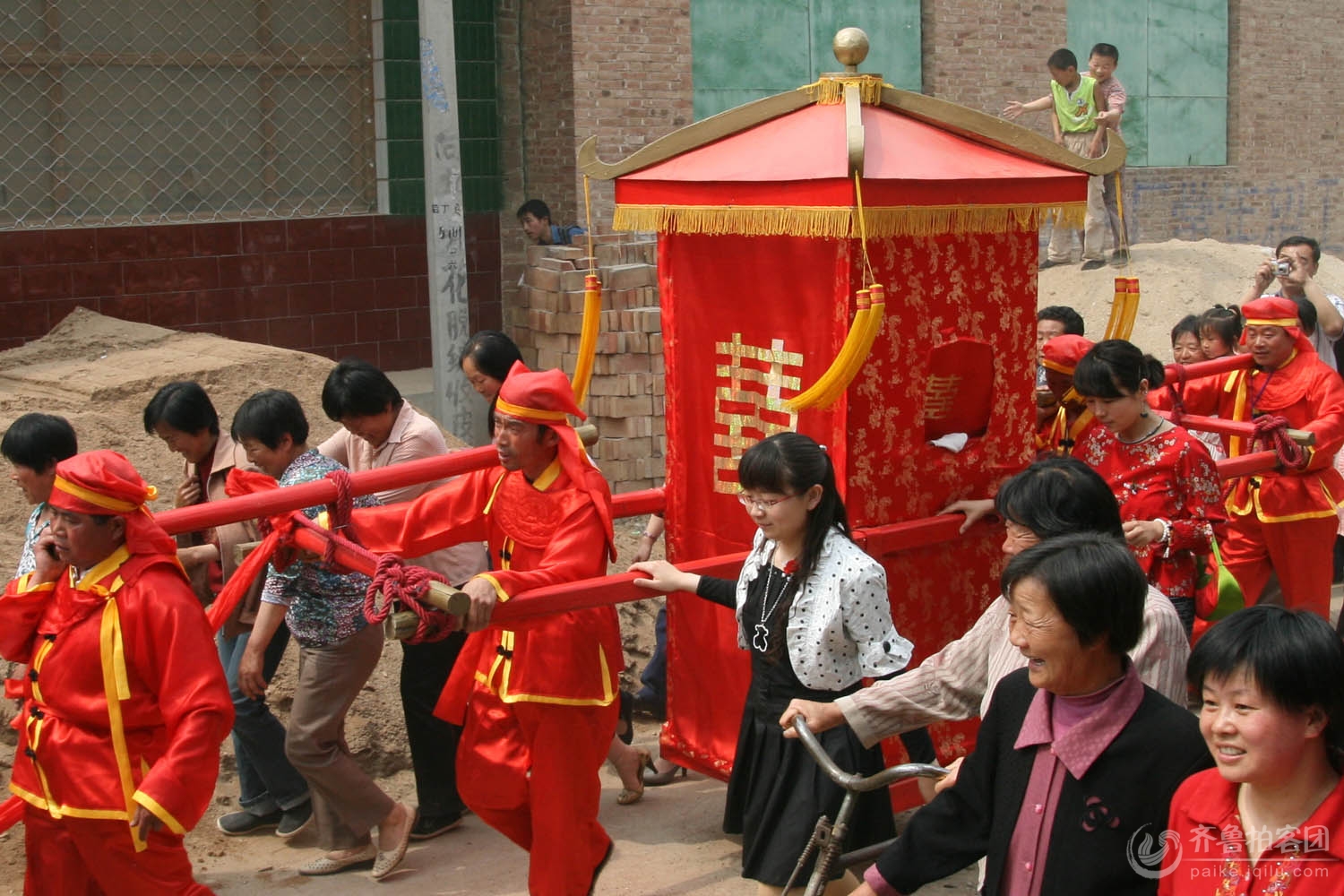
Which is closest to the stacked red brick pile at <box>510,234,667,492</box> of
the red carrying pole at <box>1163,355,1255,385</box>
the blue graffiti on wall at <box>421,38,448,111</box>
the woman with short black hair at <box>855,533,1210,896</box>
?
the blue graffiti on wall at <box>421,38,448,111</box>

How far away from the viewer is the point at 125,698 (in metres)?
3.58

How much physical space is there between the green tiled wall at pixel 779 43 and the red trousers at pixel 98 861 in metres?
9.97

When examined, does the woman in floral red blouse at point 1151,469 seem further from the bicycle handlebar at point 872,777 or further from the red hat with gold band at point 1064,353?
the bicycle handlebar at point 872,777

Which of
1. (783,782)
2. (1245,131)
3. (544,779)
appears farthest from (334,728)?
(1245,131)

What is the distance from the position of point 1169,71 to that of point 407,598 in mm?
15470

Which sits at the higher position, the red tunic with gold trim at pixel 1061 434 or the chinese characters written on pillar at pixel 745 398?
the chinese characters written on pillar at pixel 745 398

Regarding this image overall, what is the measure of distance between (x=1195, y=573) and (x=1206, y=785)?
2.81m

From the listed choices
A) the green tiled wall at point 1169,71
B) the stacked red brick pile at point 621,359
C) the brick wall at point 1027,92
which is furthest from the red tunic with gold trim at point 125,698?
the green tiled wall at point 1169,71

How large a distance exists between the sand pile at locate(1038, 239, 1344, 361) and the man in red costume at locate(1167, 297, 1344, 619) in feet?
21.6

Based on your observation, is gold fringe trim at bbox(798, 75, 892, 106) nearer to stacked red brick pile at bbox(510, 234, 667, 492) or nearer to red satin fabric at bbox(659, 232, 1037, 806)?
red satin fabric at bbox(659, 232, 1037, 806)

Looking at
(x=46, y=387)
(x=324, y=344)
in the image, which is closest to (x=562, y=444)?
(x=46, y=387)

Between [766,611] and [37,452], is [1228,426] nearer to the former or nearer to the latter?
[766,611]

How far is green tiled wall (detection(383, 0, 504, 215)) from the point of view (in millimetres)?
10875

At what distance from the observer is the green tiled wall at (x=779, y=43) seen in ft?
42.5
